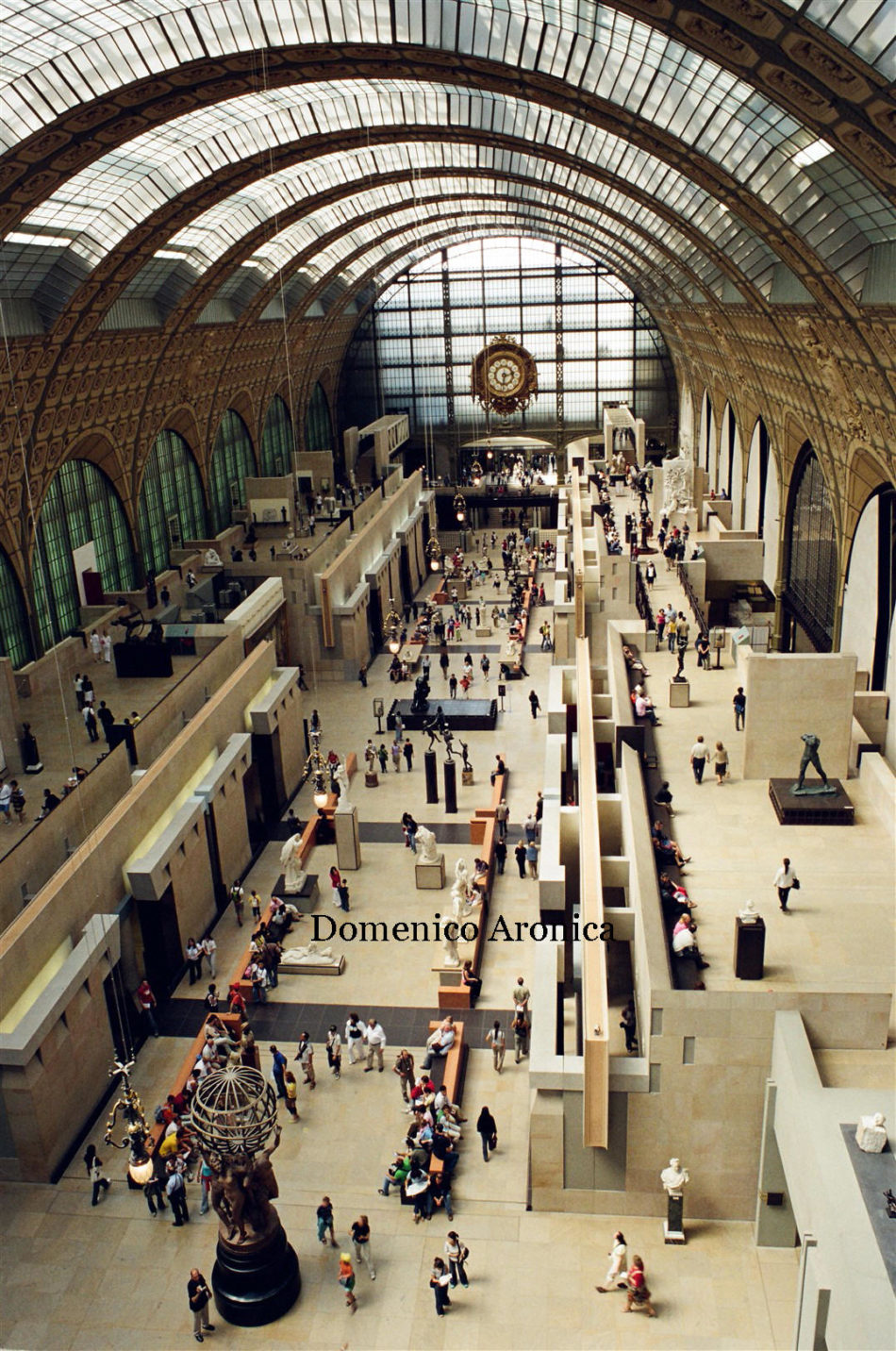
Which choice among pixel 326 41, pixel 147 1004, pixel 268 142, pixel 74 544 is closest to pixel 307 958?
pixel 147 1004

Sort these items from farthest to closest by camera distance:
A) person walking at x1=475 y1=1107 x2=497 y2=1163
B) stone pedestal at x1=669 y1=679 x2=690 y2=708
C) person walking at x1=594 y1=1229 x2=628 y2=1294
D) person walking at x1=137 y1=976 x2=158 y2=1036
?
1. stone pedestal at x1=669 y1=679 x2=690 y2=708
2. person walking at x1=137 y1=976 x2=158 y2=1036
3. person walking at x1=475 y1=1107 x2=497 y2=1163
4. person walking at x1=594 y1=1229 x2=628 y2=1294

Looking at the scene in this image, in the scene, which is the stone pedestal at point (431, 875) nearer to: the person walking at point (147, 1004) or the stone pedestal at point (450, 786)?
the stone pedestal at point (450, 786)

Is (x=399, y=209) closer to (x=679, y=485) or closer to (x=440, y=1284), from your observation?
(x=679, y=485)

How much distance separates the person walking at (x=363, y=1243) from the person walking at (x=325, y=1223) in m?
0.40

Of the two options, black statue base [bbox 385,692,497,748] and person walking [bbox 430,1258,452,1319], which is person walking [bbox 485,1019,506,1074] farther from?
black statue base [bbox 385,692,497,748]

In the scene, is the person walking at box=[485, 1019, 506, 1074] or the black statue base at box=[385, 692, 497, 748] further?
the black statue base at box=[385, 692, 497, 748]

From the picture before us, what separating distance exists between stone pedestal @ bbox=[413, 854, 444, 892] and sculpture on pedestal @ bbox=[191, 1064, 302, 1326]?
9.97 meters

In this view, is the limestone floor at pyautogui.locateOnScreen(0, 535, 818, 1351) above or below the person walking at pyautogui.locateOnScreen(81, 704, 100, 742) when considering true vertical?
below

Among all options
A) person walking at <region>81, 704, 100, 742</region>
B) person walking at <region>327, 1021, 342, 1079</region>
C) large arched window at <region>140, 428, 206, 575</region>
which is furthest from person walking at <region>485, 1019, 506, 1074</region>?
large arched window at <region>140, 428, 206, 575</region>

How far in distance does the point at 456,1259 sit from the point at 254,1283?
99.6 inches

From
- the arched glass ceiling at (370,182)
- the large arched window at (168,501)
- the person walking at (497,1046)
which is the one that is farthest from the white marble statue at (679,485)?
the person walking at (497,1046)

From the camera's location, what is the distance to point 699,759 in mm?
19828

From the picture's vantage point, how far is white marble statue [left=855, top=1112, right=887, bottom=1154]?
38.5 ft

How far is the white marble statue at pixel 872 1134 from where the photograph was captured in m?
11.7
